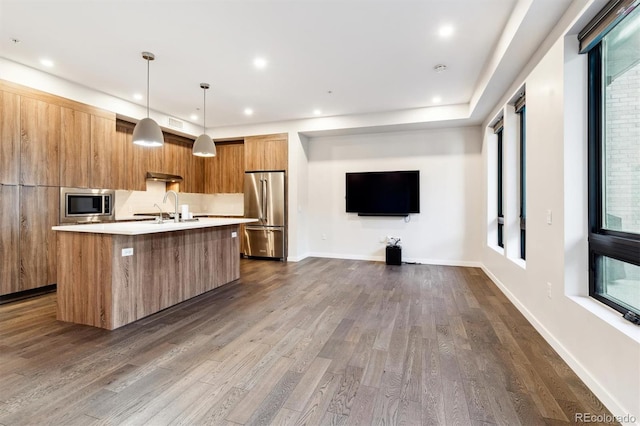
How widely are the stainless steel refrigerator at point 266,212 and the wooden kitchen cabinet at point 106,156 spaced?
2278 mm

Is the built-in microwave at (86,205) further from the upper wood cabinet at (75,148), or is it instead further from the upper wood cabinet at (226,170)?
the upper wood cabinet at (226,170)

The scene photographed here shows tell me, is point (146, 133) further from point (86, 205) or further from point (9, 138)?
point (86, 205)

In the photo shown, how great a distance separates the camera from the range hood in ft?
18.5

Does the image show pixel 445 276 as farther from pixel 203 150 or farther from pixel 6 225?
pixel 6 225

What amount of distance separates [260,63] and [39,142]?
3.13m

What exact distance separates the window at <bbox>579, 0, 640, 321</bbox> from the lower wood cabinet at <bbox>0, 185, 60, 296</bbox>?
6.00m

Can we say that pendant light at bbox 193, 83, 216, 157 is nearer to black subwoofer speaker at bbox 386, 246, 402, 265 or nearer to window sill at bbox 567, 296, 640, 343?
black subwoofer speaker at bbox 386, 246, 402, 265

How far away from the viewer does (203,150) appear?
425cm

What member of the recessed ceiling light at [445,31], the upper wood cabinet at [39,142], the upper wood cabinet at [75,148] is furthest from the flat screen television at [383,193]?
the upper wood cabinet at [39,142]

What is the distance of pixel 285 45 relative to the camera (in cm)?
329

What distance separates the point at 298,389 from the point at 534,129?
3182 millimetres

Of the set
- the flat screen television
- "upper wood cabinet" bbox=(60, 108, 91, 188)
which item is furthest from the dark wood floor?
the flat screen television

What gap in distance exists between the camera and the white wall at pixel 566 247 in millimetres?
1721

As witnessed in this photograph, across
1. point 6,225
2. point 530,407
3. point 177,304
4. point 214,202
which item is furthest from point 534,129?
point 214,202
